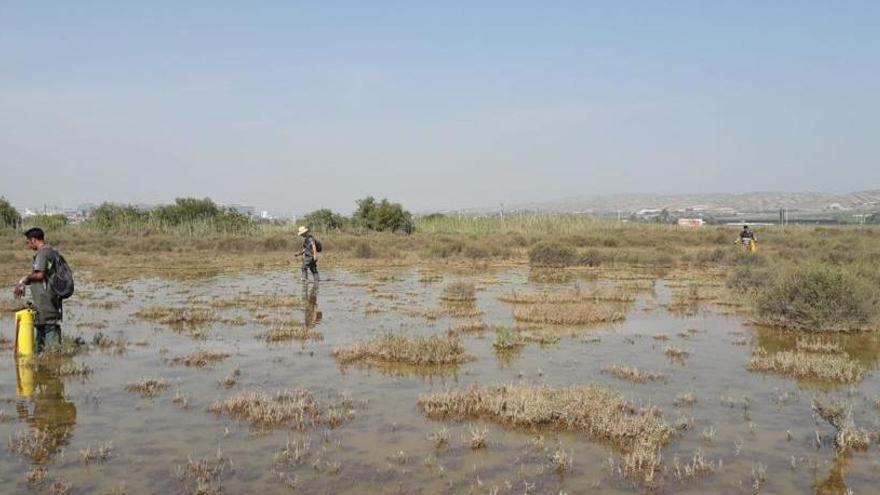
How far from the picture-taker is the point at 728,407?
30.6ft

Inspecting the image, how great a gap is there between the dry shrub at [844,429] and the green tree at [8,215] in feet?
240

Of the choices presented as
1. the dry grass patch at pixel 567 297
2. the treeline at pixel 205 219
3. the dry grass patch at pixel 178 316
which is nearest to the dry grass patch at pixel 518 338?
the dry grass patch at pixel 567 297

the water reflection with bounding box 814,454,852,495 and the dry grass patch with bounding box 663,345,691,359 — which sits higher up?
the dry grass patch with bounding box 663,345,691,359

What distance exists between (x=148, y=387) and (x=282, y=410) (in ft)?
8.14

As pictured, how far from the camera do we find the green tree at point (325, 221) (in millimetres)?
63531

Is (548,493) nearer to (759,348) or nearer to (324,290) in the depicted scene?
(759,348)

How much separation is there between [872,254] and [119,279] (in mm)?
30513

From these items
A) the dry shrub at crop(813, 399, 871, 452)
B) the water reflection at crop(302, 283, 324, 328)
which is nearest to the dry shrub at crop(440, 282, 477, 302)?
the water reflection at crop(302, 283, 324, 328)

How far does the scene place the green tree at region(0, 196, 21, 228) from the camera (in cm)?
6744

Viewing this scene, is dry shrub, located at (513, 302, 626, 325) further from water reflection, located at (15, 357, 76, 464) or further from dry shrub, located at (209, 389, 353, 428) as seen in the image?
water reflection, located at (15, 357, 76, 464)

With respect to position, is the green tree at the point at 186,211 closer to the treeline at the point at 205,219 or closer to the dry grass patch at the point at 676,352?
the treeline at the point at 205,219

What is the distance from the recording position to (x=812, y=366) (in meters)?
11.0

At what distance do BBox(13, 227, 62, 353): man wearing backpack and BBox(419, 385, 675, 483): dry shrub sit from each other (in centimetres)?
659

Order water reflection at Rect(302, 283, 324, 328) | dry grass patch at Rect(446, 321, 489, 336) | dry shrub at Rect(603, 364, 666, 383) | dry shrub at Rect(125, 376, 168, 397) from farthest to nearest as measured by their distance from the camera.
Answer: water reflection at Rect(302, 283, 324, 328) → dry grass patch at Rect(446, 321, 489, 336) → dry shrub at Rect(603, 364, 666, 383) → dry shrub at Rect(125, 376, 168, 397)
